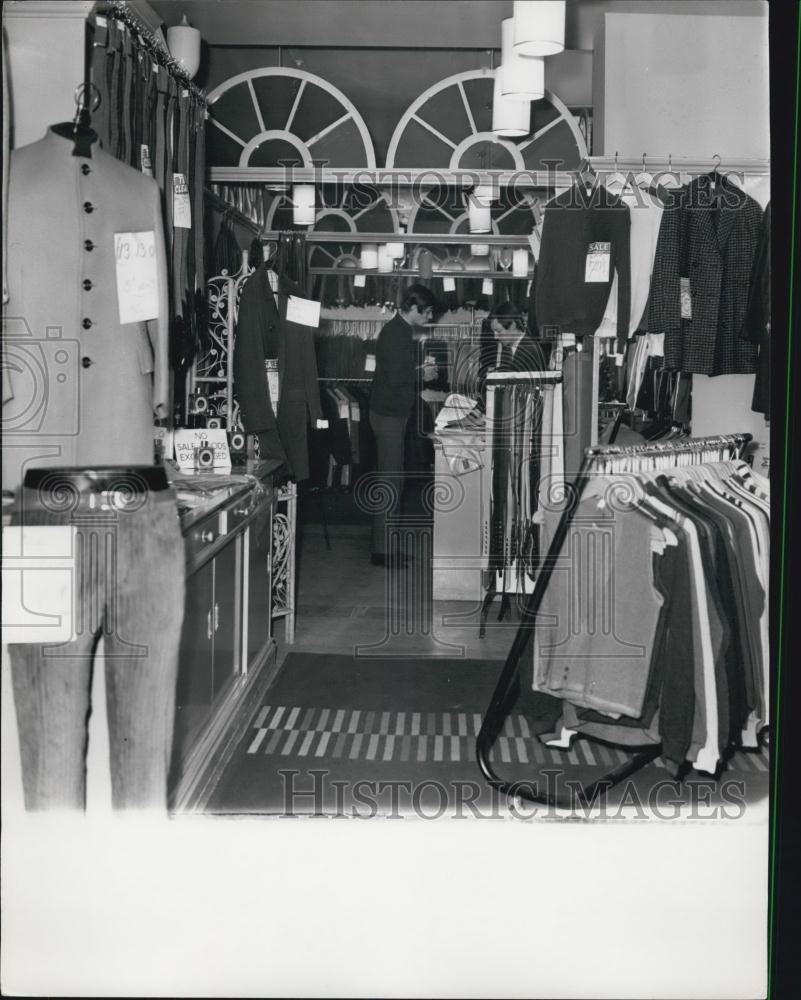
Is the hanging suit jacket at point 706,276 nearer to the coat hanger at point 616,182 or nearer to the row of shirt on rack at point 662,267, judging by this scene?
the row of shirt on rack at point 662,267

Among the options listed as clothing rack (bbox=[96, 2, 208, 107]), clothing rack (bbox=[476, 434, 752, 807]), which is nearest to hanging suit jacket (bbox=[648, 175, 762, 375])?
clothing rack (bbox=[476, 434, 752, 807])

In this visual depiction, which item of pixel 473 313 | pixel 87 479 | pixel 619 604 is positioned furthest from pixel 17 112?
pixel 473 313

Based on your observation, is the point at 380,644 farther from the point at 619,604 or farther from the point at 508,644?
the point at 619,604

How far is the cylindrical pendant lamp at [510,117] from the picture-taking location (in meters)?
3.81

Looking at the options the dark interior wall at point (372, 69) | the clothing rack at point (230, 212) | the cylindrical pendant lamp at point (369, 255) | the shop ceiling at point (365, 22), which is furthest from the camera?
the cylindrical pendant lamp at point (369, 255)

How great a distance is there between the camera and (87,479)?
243 centimetres

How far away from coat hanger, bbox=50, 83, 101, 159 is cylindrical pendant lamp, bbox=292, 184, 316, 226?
2589mm

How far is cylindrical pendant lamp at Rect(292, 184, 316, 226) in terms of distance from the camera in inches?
203

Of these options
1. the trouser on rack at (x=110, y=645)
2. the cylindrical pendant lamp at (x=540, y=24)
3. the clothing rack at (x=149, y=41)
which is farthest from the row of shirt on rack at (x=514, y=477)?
the trouser on rack at (x=110, y=645)

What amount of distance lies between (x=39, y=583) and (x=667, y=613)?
1.72m

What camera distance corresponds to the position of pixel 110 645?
2.43 m

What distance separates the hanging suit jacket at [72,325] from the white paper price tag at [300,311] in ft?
5.74

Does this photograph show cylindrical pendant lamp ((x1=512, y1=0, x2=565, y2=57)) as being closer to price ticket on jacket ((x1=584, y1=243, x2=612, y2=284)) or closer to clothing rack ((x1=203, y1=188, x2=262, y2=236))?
price ticket on jacket ((x1=584, y1=243, x2=612, y2=284))

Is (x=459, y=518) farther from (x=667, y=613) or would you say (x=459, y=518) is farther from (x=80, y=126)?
(x=80, y=126)
